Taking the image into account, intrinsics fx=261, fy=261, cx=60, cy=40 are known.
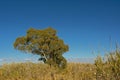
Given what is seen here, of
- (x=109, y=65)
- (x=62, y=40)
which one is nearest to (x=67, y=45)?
(x=62, y=40)

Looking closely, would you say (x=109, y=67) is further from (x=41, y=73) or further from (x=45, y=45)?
(x=45, y=45)

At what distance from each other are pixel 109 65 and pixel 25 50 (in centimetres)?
2213

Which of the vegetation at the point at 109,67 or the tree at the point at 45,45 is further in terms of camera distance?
the tree at the point at 45,45

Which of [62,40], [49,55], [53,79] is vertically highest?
[62,40]

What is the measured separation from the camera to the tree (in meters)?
29.3

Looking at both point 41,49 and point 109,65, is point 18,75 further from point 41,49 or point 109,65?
point 41,49

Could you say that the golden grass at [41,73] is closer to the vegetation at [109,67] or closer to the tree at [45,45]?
the vegetation at [109,67]

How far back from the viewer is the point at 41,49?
29.7m

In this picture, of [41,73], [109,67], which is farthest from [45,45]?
[109,67]

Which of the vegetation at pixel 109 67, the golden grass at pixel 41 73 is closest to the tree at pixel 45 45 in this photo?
the golden grass at pixel 41 73

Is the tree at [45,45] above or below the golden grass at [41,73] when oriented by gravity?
above

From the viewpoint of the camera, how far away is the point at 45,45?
29.2 meters

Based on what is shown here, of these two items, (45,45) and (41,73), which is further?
(45,45)

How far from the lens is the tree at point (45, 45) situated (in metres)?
29.3
